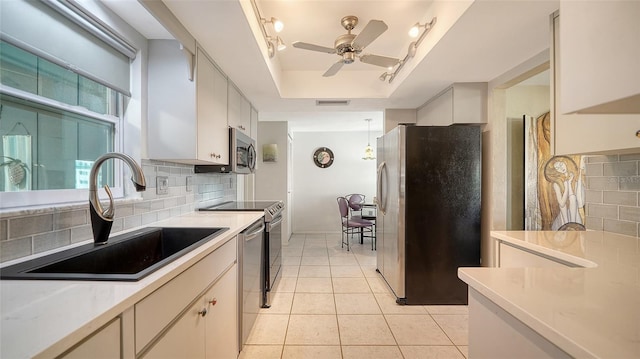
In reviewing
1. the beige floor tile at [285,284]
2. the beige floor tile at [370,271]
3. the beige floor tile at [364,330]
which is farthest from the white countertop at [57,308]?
the beige floor tile at [370,271]

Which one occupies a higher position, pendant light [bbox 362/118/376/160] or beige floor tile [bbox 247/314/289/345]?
pendant light [bbox 362/118/376/160]

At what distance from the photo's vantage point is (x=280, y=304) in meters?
2.46

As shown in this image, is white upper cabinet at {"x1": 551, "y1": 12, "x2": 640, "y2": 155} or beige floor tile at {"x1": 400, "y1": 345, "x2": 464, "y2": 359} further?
beige floor tile at {"x1": 400, "y1": 345, "x2": 464, "y2": 359}

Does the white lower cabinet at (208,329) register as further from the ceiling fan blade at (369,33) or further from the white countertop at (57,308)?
the ceiling fan blade at (369,33)

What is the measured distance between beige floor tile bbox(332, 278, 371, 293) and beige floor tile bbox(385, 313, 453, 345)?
562 millimetres

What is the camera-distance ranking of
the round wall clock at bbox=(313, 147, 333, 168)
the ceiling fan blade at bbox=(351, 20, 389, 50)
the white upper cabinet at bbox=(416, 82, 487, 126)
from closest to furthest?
the ceiling fan blade at bbox=(351, 20, 389, 50) < the white upper cabinet at bbox=(416, 82, 487, 126) < the round wall clock at bbox=(313, 147, 333, 168)

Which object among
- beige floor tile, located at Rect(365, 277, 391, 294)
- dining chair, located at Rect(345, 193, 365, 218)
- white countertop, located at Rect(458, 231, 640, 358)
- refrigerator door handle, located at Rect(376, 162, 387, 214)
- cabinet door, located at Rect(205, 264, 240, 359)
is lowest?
beige floor tile, located at Rect(365, 277, 391, 294)

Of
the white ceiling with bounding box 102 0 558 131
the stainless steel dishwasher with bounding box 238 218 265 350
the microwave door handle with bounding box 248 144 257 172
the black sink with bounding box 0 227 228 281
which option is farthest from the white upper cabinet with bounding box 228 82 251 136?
the black sink with bounding box 0 227 228 281

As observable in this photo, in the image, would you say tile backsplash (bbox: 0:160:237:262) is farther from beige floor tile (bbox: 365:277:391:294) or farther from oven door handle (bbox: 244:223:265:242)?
beige floor tile (bbox: 365:277:391:294)

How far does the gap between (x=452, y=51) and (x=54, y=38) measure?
2.39 metres

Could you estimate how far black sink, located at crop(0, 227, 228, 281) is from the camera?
2.68 feet

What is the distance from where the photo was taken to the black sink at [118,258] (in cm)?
82

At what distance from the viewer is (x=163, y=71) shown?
175 centimetres

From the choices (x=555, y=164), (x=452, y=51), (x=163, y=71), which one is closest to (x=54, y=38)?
(x=163, y=71)
